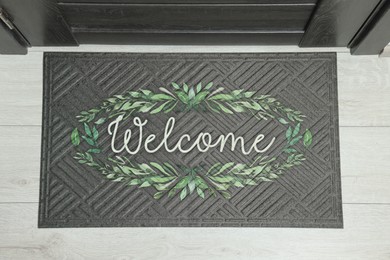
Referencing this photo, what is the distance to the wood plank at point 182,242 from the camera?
1.35 metres

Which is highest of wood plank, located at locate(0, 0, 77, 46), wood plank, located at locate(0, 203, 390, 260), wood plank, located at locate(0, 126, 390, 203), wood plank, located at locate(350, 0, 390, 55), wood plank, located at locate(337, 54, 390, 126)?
wood plank, located at locate(0, 0, 77, 46)

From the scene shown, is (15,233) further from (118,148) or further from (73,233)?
(118,148)

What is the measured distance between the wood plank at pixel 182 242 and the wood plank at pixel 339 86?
332 mm

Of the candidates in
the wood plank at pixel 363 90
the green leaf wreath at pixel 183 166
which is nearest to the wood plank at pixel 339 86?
the wood plank at pixel 363 90

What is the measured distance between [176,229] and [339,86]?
74cm

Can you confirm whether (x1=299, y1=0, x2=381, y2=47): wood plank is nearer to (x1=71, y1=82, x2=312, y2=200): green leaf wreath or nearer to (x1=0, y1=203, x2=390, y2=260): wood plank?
(x1=71, y1=82, x2=312, y2=200): green leaf wreath

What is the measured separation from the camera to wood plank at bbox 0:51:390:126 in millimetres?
1389

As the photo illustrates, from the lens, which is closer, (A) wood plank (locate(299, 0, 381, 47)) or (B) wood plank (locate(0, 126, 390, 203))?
(A) wood plank (locate(299, 0, 381, 47))

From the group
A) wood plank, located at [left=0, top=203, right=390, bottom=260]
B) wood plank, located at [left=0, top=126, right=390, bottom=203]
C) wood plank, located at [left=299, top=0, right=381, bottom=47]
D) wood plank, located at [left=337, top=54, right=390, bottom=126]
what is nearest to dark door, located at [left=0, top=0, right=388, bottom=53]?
wood plank, located at [left=299, top=0, right=381, bottom=47]

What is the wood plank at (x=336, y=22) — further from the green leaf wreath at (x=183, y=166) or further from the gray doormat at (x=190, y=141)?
the green leaf wreath at (x=183, y=166)

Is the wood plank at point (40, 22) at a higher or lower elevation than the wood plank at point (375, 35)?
higher

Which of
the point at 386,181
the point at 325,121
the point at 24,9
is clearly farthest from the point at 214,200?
the point at 24,9

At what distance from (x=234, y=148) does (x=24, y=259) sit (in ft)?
2.58

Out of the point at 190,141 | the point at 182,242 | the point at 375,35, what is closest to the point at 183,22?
the point at 190,141
